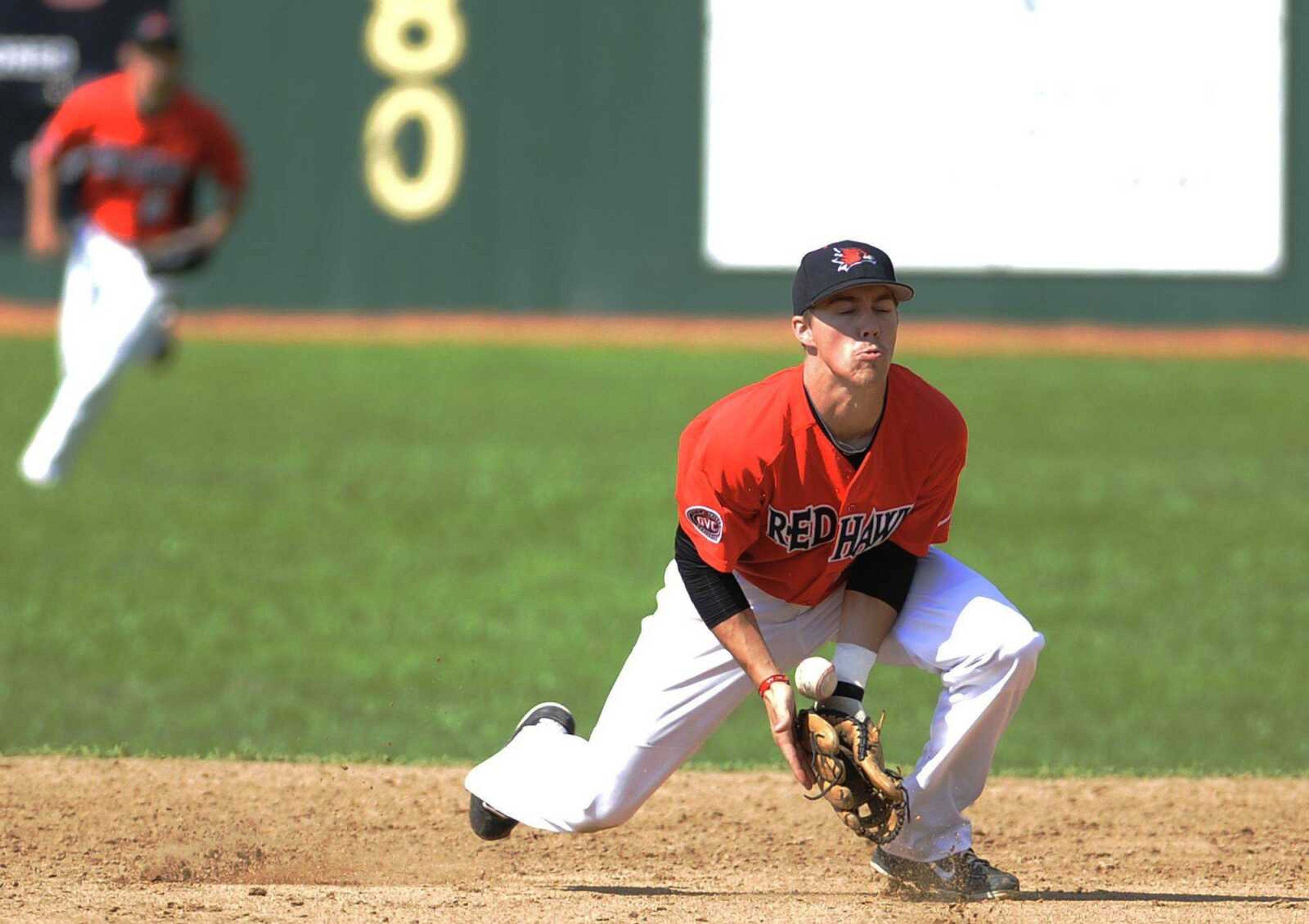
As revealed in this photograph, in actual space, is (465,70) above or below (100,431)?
above

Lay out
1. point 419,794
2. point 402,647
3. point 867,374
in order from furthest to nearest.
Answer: point 402,647, point 419,794, point 867,374

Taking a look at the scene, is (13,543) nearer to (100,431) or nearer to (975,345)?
(100,431)

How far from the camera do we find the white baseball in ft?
14.7

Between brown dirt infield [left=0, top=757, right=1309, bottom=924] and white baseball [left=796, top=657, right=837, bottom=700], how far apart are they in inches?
20.4

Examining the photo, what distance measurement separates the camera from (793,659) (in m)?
4.94

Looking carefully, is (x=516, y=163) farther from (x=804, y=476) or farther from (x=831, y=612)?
(x=804, y=476)

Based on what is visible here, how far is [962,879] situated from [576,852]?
1.30 metres

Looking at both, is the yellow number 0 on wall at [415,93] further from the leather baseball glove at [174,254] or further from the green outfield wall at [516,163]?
the leather baseball glove at [174,254]

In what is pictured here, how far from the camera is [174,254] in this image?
10688 millimetres

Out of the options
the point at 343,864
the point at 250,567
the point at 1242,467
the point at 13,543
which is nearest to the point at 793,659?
the point at 343,864

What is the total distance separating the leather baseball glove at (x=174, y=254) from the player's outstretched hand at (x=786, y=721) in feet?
22.8

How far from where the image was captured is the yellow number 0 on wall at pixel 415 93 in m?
20.8

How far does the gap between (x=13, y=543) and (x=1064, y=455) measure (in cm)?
765

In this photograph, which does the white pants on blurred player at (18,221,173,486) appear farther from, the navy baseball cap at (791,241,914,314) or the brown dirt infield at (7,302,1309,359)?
the brown dirt infield at (7,302,1309,359)
